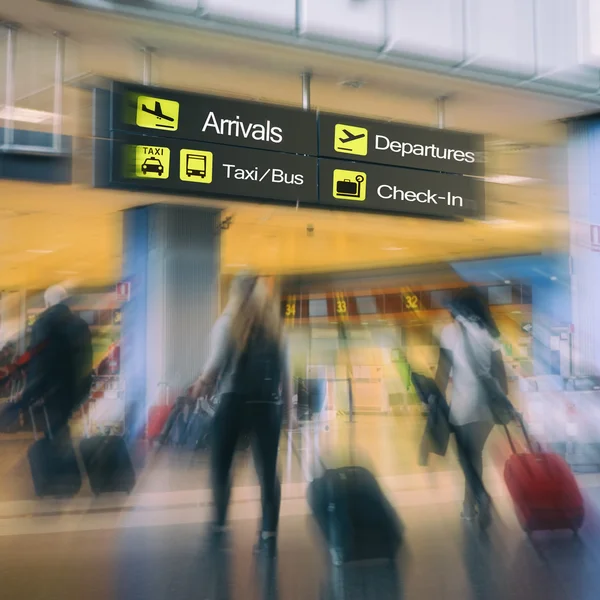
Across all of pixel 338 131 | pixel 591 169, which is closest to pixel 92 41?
pixel 338 131

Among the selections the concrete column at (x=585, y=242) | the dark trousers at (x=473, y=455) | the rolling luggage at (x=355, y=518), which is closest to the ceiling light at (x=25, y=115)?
the rolling luggage at (x=355, y=518)

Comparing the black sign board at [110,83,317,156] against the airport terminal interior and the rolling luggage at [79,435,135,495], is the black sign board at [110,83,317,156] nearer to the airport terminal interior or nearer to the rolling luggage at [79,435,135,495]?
the airport terminal interior

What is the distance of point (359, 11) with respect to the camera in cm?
414

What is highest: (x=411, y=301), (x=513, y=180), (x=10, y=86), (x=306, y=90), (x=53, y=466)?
(x=306, y=90)

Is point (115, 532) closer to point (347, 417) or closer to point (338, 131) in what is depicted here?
point (338, 131)

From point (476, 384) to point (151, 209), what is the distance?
11.0 feet

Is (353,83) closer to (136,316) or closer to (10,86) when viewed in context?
(10,86)

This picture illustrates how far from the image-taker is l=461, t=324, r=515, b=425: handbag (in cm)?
489

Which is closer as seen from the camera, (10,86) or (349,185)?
(10,86)

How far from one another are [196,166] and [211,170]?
0.09 m

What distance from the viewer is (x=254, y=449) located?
4180 millimetres

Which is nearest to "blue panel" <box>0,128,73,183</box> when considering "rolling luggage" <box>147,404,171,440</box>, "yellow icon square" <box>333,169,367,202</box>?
"yellow icon square" <box>333,169,367,202</box>

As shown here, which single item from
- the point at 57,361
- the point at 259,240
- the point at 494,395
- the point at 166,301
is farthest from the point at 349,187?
the point at 166,301

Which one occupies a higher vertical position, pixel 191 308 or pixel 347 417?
pixel 191 308
